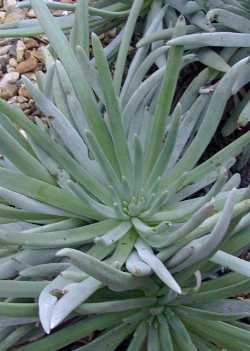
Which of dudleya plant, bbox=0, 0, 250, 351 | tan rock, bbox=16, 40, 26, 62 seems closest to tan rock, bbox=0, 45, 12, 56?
tan rock, bbox=16, 40, 26, 62

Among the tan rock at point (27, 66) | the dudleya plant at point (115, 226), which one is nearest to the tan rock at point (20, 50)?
the tan rock at point (27, 66)

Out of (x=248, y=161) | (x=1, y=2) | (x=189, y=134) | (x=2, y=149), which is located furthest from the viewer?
(x=1, y=2)

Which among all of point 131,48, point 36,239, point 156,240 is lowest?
point 156,240

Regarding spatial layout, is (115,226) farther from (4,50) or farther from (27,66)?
(4,50)

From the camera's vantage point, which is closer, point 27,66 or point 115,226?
point 115,226

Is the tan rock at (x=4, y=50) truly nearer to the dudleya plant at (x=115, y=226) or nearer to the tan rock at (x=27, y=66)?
the tan rock at (x=27, y=66)

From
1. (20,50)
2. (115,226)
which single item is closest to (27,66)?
(20,50)

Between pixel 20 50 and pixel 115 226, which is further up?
pixel 20 50

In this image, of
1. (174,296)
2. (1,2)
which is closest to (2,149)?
(174,296)

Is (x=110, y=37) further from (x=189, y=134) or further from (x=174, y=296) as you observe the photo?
(x=174, y=296)
